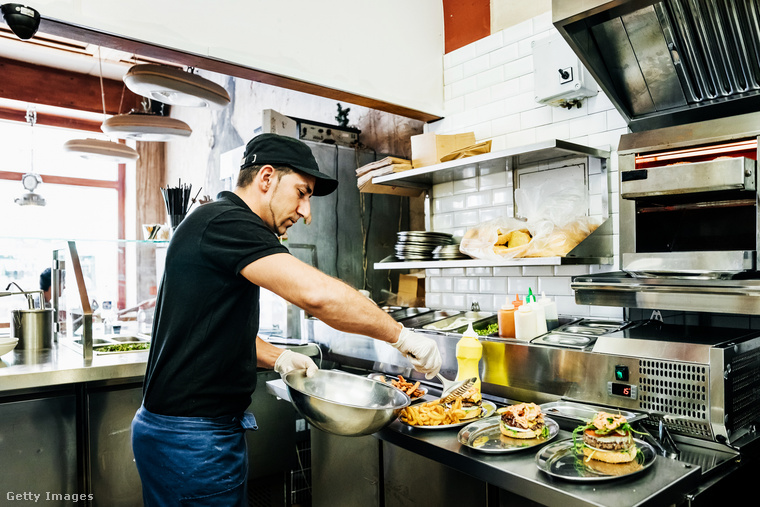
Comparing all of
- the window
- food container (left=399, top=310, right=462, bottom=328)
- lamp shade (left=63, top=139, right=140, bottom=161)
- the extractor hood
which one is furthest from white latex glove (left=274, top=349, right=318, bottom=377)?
the window

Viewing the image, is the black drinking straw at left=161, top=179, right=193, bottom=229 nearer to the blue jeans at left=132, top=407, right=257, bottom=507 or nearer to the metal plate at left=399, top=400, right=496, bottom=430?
the blue jeans at left=132, top=407, right=257, bottom=507

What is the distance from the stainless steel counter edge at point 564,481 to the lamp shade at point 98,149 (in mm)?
4406

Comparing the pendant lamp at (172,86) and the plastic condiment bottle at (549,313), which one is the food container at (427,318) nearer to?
the plastic condiment bottle at (549,313)

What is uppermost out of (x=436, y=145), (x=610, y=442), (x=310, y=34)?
(x=310, y=34)

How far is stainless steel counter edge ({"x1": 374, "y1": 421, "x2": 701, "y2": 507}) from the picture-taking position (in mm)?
1424

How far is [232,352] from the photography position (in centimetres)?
184

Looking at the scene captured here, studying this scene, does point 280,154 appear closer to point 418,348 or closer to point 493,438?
point 418,348

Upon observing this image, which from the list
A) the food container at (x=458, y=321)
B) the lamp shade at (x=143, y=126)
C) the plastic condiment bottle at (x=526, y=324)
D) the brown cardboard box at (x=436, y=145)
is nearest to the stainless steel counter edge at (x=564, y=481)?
the plastic condiment bottle at (x=526, y=324)

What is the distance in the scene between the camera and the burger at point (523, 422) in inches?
72.6

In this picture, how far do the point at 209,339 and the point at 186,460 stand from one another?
411 millimetres

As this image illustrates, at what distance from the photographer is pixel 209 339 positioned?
1812 mm

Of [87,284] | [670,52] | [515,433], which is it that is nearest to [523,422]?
[515,433]

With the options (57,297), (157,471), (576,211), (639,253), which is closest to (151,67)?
(57,297)

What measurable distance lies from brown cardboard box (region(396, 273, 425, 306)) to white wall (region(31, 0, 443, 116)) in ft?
4.31
